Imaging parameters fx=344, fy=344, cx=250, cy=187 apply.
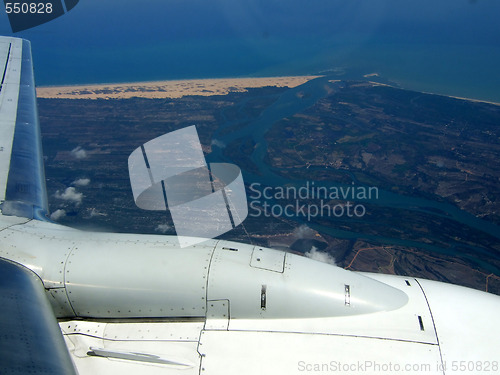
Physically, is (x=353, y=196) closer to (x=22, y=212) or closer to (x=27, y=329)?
(x=22, y=212)

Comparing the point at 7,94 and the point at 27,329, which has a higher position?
the point at 7,94

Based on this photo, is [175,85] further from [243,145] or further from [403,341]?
[403,341]

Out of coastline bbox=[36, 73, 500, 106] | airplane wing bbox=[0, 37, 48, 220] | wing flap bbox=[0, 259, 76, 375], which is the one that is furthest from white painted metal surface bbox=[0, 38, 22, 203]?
coastline bbox=[36, 73, 500, 106]

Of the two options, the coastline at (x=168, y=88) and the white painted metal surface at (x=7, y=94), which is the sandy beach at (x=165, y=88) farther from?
the white painted metal surface at (x=7, y=94)

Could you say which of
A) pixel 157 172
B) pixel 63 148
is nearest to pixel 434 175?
pixel 157 172

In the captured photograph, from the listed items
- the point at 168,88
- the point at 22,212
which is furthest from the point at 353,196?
the point at 168,88

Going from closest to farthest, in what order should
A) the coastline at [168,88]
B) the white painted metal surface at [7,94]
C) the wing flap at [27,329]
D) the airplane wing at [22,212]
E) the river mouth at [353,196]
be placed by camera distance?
1. the wing flap at [27,329]
2. the airplane wing at [22,212]
3. the white painted metal surface at [7,94]
4. the river mouth at [353,196]
5. the coastline at [168,88]

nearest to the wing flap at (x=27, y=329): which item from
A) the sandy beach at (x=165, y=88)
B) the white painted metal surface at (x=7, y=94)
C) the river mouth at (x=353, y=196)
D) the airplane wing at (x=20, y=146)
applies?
the airplane wing at (x=20, y=146)
